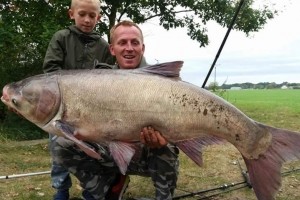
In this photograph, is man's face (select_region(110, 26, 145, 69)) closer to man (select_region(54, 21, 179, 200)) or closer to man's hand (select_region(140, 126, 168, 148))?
man (select_region(54, 21, 179, 200))

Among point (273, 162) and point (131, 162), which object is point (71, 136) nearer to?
point (131, 162)

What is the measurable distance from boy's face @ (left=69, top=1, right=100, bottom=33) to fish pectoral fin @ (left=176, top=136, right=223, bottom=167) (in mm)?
1896

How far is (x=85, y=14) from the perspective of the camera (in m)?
4.50

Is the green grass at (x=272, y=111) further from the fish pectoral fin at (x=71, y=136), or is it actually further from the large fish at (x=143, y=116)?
the fish pectoral fin at (x=71, y=136)

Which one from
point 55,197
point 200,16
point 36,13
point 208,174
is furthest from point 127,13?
point 55,197

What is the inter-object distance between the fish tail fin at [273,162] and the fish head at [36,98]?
1407mm

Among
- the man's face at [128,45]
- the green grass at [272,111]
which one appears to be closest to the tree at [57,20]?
the green grass at [272,111]

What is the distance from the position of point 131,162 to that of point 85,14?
5.19ft

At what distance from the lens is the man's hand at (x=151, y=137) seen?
122 inches

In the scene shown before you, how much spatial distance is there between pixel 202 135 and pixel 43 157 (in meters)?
4.36

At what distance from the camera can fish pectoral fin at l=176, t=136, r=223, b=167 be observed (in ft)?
10.2

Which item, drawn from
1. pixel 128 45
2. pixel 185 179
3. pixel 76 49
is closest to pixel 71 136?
pixel 128 45

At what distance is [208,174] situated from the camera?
5.52 meters

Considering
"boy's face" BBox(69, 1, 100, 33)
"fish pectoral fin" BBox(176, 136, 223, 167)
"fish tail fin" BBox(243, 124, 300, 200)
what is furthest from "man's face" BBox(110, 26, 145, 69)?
"fish tail fin" BBox(243, 124, 300, 200)
